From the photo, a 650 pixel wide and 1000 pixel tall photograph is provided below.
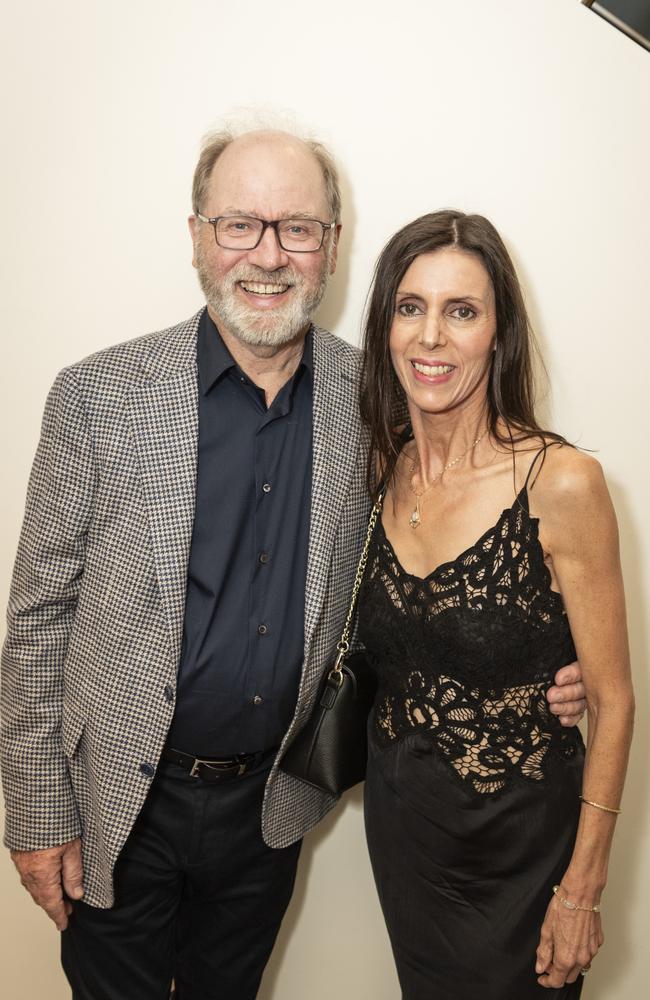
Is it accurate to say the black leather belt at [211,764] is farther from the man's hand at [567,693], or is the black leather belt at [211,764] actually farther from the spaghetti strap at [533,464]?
the spaghetti strap at [533,464]

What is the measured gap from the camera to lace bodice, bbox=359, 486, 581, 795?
1569mm

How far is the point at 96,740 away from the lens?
1754 mm

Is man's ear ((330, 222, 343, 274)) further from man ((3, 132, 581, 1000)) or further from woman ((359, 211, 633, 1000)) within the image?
woman ((359, 211, 633, 1000))

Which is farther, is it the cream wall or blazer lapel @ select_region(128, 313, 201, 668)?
the cream wall

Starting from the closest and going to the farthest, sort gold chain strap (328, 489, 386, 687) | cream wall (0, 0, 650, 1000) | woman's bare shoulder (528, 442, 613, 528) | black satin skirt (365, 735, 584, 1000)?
woman's bare shoulder (528, 442, 613, 528) < black satin skirt (365, 735, 584, 1000) < gold chain strap (328, 489, 386, 687) < cream wall (0, 0, 650, 1000)

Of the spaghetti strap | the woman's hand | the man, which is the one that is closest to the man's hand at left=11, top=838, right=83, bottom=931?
the man

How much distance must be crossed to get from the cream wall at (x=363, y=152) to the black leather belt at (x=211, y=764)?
38.7 inches

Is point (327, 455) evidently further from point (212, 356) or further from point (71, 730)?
point (71, 730)

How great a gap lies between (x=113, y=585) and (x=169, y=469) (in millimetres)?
255

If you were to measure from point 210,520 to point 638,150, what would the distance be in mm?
1275

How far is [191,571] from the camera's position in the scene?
5.68 ft

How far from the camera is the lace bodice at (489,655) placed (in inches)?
→ 61.8

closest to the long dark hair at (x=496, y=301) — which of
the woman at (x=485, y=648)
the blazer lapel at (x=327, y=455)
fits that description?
the woman at (x=485, y=648)

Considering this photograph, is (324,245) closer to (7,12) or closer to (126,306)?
(126,306)
